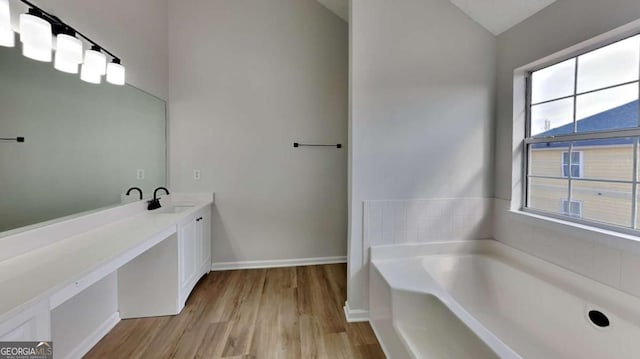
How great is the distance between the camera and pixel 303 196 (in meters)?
2.90

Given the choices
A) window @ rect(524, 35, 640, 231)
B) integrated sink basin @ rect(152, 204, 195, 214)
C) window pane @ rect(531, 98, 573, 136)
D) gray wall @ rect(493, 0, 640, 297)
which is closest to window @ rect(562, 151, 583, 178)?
window @ rect(524, 35, 640, 231)

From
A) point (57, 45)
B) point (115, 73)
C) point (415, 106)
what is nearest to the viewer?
point (57, 45)

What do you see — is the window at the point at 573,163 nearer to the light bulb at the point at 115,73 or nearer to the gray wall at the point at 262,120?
the gray wall at the point at 262,120

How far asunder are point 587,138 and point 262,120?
108 inches

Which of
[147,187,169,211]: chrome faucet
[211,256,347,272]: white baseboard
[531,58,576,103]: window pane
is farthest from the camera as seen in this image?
[211,256,347,272]: white baseboard

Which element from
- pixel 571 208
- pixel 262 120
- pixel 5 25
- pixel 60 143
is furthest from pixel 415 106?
pixel 60 143

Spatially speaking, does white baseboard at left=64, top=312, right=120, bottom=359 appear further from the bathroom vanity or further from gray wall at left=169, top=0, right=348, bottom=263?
gray wall at left=169, top=0, right=348, bottom=263

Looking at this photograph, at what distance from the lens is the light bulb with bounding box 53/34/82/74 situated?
132cm

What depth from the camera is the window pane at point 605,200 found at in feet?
4.48

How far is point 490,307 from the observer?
1.81 metres

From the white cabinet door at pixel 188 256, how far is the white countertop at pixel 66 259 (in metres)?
0.22

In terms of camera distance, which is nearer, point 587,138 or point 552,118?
point 587,138

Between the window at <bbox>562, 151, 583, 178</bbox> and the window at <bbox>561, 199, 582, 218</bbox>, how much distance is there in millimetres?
191

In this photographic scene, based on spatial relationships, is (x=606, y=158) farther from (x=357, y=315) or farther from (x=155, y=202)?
(x=155, y=202)
